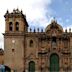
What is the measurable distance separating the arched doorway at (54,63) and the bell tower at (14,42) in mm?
5403

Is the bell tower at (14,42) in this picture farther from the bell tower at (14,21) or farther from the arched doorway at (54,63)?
the arched doorway at (54,63)

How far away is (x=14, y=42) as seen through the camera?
237 feet

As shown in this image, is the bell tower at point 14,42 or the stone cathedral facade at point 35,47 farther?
the stone cathedral facade at point 35,47

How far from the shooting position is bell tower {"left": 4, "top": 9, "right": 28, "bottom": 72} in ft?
236

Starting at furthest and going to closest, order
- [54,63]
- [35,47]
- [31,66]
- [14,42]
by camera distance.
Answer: [35,47]
[31,66]
[54,63]
[14,42]

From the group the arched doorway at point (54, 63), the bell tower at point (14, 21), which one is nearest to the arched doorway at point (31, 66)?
the arched doorway at point (54, 63)

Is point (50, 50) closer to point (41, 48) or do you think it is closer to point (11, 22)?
point (41, 48)

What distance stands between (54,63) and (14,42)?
27.5ft

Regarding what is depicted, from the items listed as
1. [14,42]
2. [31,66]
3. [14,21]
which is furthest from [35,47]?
[14,21]

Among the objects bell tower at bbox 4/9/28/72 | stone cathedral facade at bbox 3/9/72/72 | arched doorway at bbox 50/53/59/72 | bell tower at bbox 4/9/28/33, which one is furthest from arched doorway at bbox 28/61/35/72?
bell tower at bbox 4/9/28/33

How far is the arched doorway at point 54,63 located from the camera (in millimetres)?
72250

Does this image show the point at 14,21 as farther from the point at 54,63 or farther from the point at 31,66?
the point at 54,63

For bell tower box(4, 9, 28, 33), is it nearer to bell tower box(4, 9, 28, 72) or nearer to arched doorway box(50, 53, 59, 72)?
bell tower box(4, 9, 28, 72)

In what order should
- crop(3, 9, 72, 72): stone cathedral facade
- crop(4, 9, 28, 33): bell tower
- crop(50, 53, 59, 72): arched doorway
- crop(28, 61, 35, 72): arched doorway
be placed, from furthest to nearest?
crop(4, 9, 28, 33): bell tower
crop(28, 61, 35, 72): arched doorway
crop(50, 53, 59, 72): arched doorway
crop(3, 9, 72, 72): stone cathedral facade
